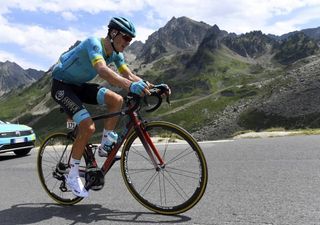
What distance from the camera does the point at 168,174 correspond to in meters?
5.77

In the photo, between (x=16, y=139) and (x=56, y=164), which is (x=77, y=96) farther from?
(x=16, y=139)

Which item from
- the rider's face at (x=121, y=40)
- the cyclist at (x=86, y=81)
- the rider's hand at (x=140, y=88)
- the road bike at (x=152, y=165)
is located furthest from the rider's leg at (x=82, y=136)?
the rider's face at (x=121, y=40)

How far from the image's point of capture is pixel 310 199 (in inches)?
218

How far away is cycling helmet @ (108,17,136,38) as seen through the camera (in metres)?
5.38

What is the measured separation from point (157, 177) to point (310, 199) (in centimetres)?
207

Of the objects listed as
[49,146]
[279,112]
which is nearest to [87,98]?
[49,146]

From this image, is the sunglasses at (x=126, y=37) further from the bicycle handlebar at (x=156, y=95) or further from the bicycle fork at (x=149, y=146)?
the bicycle fork at (x=149, y=146)

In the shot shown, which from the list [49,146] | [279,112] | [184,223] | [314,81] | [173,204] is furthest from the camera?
[314,81]

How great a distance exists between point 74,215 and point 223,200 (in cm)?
205

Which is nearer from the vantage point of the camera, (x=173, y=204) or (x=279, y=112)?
(x=173, y=204)

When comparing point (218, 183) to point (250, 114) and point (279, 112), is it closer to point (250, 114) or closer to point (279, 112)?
point (279, 112)

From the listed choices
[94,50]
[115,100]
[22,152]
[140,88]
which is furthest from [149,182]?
[22,152]

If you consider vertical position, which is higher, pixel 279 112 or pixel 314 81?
pixel 314 81

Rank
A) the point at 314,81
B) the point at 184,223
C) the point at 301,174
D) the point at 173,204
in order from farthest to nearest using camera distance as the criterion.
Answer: the point at 314,81 < the point at 301,174 < the point at 173,204 < the point at 184,223
